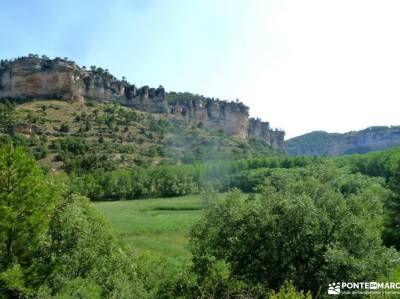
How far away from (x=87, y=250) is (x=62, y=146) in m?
99.1

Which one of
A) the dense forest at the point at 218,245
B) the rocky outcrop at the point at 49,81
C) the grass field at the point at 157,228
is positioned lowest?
the grass field at the point at 157,228

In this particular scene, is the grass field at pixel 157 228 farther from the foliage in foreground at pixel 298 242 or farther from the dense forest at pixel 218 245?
the foliage in foreground at pixel 298 242

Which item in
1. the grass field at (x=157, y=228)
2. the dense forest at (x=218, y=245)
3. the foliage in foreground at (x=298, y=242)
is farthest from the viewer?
the grass field at (x=157, y=228)

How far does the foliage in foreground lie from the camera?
16.9 metres

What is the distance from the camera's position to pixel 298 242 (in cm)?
1802

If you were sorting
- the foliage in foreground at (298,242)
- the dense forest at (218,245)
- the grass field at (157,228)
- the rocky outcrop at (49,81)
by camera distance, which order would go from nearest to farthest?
1. the foliage in foreground at (298,242)
2. the dense forest at (218,245)
3. the grass field at (157,228)
4. the rocky outcrop at (49,81)

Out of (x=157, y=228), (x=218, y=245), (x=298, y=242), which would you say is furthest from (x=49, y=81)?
(x=298, y=242)

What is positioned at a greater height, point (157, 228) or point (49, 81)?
point (49, 81)

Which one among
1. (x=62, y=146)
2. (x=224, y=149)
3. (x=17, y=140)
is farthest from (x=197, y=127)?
(x=17, y=140)

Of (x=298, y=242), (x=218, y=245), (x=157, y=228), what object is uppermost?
(x=298, y=242)

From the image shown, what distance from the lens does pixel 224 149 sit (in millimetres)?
167250

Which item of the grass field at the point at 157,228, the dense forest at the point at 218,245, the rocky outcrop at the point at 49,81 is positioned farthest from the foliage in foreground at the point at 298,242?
the rocky outcrop at the point at 49,81

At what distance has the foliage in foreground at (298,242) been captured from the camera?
16.9 meters

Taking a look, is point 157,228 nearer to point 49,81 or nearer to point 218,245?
point 218,245
